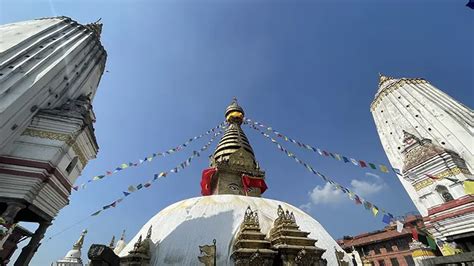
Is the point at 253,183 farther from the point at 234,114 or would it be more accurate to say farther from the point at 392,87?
the point at 392,87

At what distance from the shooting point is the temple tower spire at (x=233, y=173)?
2255 cm

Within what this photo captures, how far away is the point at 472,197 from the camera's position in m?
16.2

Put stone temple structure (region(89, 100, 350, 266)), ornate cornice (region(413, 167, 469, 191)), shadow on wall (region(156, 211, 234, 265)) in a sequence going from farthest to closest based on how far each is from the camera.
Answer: ornate cornice (region(413, 167, 469, 191)), shadow on wall (region(156, 211, 234, 265)), stone temple structure (region(89, 100, 350, 266))

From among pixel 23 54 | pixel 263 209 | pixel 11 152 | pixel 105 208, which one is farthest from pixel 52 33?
pixel 263 209

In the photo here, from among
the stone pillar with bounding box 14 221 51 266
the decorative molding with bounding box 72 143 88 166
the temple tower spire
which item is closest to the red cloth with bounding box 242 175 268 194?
the temple tower spire

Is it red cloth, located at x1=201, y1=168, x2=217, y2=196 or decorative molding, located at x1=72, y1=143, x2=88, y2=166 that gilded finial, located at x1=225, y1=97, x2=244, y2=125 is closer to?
red cloth, located at x1=201, y1=168, x2=217, y2=196

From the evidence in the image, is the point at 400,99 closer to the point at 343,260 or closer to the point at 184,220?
the point at 343,260

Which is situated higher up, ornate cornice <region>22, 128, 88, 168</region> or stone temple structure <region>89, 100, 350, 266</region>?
ornate cornice <region>22, 128, 88, 168</region>

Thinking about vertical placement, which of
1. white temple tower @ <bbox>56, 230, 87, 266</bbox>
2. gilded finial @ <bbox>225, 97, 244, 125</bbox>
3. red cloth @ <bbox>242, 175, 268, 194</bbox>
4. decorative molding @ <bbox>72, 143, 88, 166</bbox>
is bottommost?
white temple tower @ <bbox>56, 230, 87, 266</bbox>

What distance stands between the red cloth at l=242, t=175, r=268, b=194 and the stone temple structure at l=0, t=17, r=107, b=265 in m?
13.1

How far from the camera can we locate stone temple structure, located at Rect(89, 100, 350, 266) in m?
10.7

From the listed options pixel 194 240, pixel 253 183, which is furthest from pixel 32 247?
pixel 253 183

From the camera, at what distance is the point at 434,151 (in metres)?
Result: 19.8

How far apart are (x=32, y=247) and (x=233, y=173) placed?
1529cm
